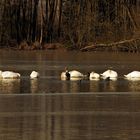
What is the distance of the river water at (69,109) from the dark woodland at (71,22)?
19.2 meters

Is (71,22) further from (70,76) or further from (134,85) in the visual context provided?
(134,85)

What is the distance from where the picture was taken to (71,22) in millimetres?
42500

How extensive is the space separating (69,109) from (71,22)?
3123 centimetres

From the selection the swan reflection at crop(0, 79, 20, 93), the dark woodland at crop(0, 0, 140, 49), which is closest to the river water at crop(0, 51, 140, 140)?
the swan reflection at crop(0, 79, 20, 93)

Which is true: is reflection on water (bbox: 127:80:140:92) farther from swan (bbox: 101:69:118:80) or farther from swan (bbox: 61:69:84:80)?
swan (bbox: 61:69:84:80)

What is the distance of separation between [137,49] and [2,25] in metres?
11.5

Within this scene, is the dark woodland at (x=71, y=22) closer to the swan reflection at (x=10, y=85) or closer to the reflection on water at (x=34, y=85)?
the reflection on water at (x=34, y=85)

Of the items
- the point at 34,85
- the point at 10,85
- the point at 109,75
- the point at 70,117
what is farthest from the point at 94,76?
the point at 70,117

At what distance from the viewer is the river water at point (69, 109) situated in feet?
29.0

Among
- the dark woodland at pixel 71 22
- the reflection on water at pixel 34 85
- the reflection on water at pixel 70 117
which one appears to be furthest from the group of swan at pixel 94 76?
the dark woodland at pixel 71 22

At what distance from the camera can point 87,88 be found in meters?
15.5

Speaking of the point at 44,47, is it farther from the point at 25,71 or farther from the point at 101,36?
the point at 25,71

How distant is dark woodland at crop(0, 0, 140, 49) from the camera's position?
124 ft

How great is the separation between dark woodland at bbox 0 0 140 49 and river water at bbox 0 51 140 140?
757 inches
